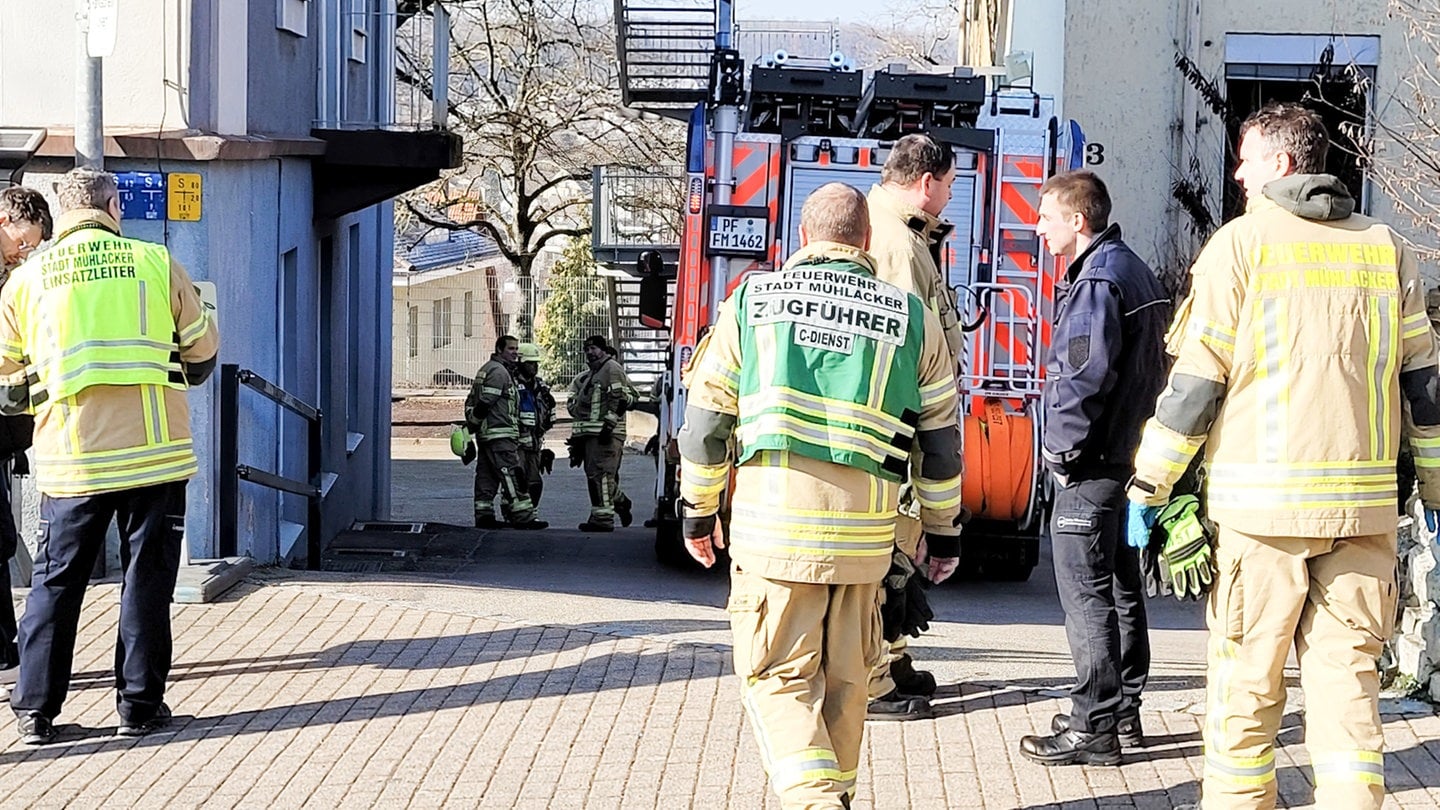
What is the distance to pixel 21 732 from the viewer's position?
593 centimetres

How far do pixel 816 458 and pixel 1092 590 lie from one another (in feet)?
5.03

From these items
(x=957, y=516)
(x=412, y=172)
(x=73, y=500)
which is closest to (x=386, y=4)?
(x=412, y=172)

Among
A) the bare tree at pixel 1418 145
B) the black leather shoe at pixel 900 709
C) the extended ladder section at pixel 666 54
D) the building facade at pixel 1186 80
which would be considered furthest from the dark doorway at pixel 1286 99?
the black leather shoe at pixel 900 709

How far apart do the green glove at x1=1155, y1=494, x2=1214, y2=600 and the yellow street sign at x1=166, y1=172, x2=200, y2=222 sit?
5875mm

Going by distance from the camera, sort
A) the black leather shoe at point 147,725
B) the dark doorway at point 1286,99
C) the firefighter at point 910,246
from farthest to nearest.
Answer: the dark doorway at point 1286,99
the black leather shoe at point 147,725
the firefighter at point 910,246

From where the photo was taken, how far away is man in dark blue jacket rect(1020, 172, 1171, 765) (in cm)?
562

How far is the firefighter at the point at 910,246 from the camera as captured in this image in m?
5.82

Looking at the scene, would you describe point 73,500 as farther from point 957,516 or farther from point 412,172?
Answer: point 412,172

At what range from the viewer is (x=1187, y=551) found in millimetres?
4785

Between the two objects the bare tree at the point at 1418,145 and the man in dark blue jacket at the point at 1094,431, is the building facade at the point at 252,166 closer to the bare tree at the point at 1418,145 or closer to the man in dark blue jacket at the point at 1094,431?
the man in dark blue jacket at the point at 1094,431

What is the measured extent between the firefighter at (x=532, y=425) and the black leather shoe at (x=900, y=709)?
37.3ft

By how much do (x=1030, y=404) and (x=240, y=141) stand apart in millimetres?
4674

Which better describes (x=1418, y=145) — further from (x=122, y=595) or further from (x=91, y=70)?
(x=122, y=595)

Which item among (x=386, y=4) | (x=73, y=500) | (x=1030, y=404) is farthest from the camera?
(x=386, y=4)
